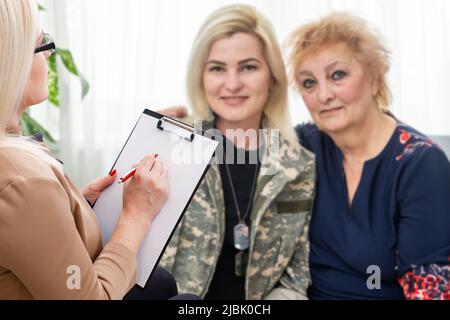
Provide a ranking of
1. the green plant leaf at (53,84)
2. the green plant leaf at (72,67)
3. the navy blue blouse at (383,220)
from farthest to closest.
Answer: the green plant leaf at (53,84)
the green plant leaf at (72,67)
the navy blue blouse at (383,220)

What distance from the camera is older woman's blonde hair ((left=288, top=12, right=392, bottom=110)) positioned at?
136 cm

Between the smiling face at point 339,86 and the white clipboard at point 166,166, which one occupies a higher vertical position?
the smiling face at point 339,86

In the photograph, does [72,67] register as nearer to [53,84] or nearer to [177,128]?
[53,84]

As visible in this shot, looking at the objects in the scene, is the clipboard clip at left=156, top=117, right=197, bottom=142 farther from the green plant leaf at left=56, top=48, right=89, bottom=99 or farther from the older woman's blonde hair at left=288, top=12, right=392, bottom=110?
the green plant leaf at left=56, top=48, right=89, bottom=99

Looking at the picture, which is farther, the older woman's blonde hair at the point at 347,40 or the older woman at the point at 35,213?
the older woman's blonde hair at the point at 347,40

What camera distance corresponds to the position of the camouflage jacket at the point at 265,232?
134 cm

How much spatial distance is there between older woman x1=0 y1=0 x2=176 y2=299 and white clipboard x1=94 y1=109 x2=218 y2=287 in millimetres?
86

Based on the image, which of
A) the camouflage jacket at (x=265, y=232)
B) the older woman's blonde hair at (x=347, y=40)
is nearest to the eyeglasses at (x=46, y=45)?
the camouflage jacket at (x=265, y=232)

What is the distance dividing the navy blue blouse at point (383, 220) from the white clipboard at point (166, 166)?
0.58m

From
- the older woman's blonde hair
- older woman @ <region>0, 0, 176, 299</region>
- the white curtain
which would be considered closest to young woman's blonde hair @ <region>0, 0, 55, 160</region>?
older woman @ <region>0, 0, 176, 299</region>

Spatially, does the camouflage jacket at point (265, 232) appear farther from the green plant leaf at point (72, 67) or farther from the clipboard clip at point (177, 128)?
the green plant leaf at point (72, 67)

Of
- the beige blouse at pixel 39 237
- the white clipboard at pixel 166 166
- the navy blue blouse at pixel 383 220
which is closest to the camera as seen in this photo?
the beige blouse at pixel 39 237

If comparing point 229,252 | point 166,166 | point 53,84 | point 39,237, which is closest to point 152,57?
point 53,84
